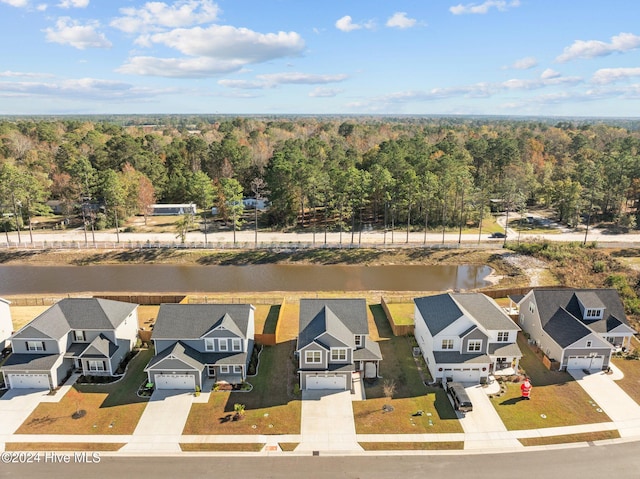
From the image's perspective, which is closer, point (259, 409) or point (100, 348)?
point (259, 409)

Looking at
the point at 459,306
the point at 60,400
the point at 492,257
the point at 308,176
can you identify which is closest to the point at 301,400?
the point at 459,306

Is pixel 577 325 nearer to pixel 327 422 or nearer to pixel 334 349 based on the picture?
pixel 334 349

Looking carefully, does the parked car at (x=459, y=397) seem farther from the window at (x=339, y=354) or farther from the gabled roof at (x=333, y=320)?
the window at (x=339, y=354)

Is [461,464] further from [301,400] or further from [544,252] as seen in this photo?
[544,252]

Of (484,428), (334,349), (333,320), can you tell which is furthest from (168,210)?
(484,428)

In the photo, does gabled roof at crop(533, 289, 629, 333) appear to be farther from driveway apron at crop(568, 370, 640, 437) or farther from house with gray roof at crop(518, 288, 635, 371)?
driveway apron at crop(568, 370, 640, 437)

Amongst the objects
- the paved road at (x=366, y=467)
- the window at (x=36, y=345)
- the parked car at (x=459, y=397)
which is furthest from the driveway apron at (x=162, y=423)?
the parked car at (x=459, y=397)
